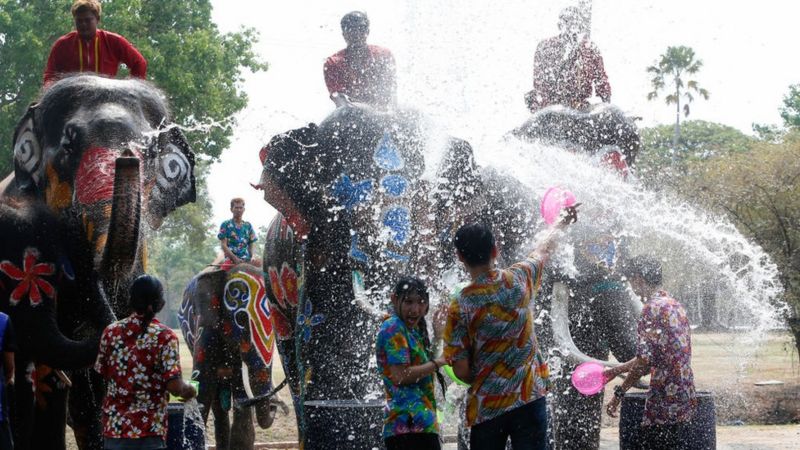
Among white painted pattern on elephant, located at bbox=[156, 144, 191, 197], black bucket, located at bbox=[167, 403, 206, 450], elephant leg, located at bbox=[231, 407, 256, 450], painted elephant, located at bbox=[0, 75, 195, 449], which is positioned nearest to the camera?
black bucket, located at bbox=[167, 403, 206, 450]

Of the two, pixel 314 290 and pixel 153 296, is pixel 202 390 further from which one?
pixel 153 296

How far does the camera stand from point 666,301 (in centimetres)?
650

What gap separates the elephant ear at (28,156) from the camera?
691cm

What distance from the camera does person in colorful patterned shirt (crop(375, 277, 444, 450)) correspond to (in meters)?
4.87

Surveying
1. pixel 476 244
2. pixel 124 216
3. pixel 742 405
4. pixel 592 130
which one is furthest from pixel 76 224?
pixel 742 405

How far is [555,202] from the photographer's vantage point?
561cm

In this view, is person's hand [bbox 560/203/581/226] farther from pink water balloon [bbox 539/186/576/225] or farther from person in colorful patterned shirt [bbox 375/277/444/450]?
person in colorful patterned shirt [bbox 375/277/444/450]

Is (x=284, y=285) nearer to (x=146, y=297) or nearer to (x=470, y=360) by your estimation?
(x=146, y=297)

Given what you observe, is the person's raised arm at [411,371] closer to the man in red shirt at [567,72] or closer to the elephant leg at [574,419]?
the elephant leg at [574,419]

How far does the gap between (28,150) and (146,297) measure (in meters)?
1.95

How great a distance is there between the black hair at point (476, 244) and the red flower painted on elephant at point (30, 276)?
104 inches

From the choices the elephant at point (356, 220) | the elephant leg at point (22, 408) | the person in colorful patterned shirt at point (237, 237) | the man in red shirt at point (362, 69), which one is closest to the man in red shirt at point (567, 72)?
the man in red shirt at point (362, 69)

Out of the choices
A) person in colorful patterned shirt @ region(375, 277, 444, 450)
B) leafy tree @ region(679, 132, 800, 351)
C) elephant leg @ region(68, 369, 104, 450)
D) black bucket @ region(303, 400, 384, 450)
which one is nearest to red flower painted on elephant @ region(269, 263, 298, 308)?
elephant leg @ region(68, 369, 104, 450)

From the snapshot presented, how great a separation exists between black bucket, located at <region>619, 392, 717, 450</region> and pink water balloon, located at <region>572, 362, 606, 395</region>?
272 mm
